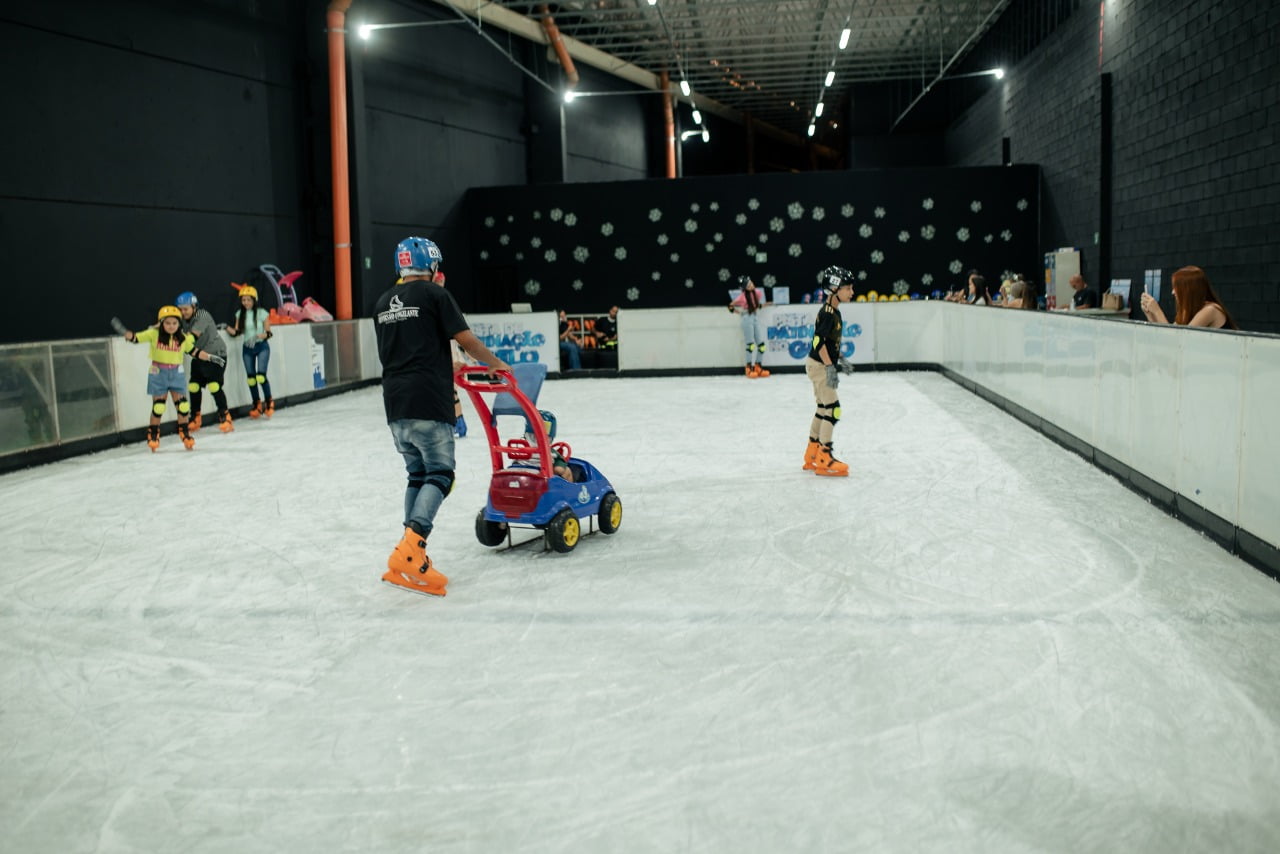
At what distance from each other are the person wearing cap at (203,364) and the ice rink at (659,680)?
3.91 metres

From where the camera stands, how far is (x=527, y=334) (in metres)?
18.7

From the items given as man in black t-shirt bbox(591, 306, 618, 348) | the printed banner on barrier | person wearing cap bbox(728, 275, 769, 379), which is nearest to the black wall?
the printed banner on barrier

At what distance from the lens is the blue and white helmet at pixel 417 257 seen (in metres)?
5.08

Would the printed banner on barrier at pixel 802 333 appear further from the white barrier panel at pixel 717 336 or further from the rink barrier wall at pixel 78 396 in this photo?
the rink barrier wall at pixel 78 396

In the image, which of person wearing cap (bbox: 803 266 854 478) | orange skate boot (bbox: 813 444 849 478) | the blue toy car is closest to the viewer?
the blue toy car

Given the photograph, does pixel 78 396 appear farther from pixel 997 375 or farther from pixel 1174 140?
pixel 1174 140

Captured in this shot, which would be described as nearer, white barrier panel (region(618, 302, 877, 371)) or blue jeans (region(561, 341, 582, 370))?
white barrier panel (region(618, 302, 877, 371))

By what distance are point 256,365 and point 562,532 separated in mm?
8193

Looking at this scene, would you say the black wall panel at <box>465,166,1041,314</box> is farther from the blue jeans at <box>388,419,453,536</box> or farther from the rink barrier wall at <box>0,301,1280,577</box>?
the blue jeans at <box>388,419,453,536</box>

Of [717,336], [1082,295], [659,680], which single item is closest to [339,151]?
[717,336]

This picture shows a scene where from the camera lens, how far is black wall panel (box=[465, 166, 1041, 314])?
22641 mm

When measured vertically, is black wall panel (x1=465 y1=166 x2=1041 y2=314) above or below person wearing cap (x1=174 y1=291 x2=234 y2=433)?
above

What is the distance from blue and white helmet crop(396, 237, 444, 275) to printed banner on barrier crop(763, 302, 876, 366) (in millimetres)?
13137

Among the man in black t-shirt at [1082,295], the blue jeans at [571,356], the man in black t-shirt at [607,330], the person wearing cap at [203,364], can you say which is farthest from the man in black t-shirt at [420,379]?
the blue jeans at [571,356]
